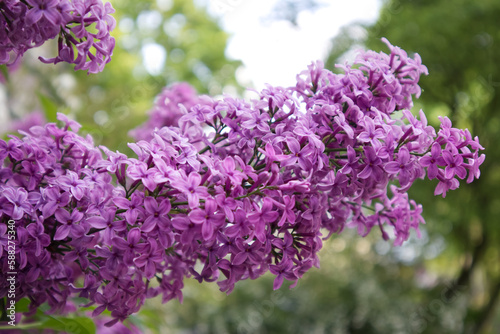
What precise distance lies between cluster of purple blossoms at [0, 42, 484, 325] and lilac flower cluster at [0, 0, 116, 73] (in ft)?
0.63

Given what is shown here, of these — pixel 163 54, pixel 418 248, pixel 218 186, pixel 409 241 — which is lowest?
pixel 163 54

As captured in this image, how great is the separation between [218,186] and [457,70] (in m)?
5.20

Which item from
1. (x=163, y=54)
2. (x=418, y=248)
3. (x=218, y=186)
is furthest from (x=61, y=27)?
(x=163, y=54)

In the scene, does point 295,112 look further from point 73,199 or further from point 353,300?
point 353,300

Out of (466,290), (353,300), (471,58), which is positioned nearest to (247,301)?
(353,300)

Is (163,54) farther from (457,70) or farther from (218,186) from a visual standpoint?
(218,186)

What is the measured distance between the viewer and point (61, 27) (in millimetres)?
975

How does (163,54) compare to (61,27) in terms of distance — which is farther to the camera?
(163,54)

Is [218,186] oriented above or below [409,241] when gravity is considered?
above

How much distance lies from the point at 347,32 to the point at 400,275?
309 centimetres

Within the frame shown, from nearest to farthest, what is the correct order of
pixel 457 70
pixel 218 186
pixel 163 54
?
pixel 218 186, pixel 457 70, pixel 163 54

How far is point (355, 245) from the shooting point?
20.2ft

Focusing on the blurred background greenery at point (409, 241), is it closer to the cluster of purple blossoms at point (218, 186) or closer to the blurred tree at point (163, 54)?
the blurred tree at point (163, 54)
